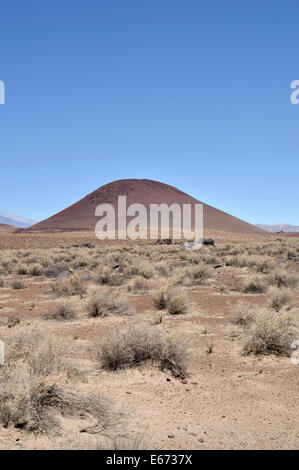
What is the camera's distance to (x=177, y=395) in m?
5.20

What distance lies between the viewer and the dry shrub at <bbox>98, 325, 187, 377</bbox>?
6.13 metres

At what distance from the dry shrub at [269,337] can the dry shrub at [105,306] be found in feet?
13.2

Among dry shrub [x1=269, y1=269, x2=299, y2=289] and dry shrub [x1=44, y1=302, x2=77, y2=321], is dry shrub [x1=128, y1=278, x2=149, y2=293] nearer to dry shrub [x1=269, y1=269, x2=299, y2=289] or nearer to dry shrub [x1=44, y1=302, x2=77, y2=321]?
dry shrub [x1=44, y1=302, x2=77, y2=321]

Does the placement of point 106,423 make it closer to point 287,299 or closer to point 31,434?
point 31,434

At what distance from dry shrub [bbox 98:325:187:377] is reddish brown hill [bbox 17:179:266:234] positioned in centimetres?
10279

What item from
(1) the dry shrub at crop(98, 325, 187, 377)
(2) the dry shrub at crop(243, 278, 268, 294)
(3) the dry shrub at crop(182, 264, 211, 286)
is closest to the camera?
(1) the dry shrub at crop(98, 325, 187, 377)

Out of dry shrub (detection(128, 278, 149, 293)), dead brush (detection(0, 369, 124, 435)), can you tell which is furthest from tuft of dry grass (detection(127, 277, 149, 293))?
dead brush (detection(0, 369, 124, 435))

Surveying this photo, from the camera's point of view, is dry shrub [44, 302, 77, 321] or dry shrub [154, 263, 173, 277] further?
dry shrub [154, 263, 173, 277]

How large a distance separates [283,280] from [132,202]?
10703 centimetres

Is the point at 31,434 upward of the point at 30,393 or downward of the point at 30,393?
downward

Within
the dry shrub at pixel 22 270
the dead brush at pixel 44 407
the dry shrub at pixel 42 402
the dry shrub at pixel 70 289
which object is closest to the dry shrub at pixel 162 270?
the dry shrub at pixel 70 289

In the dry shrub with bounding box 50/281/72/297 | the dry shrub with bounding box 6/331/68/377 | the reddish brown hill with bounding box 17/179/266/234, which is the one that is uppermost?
the reddish brown hill with bounding box 17/179/266/234
